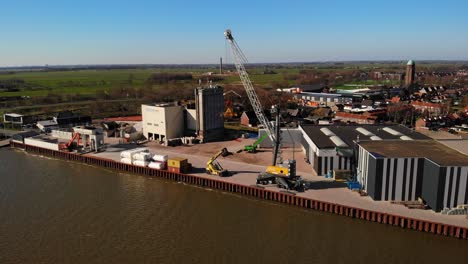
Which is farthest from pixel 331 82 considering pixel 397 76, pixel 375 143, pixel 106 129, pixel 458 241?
pixel 458 241

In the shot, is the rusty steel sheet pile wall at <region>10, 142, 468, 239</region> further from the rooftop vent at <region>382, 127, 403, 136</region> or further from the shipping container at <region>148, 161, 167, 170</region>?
the rooftop vent at <region>382, 127, 403, 136</region>

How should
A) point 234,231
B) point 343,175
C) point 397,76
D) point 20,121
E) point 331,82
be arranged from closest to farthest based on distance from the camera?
point 234,231 → point 343,175 → point 20,121 → point 331,82 → point 397,76

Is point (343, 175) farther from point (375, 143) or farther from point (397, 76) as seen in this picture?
point (397, 76)

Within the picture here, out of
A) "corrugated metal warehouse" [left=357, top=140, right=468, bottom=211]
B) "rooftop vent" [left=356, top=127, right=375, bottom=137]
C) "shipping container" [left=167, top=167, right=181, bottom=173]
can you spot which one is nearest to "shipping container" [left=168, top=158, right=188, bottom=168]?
"shipping container" [left=167, top=167, right=181, bottom=173]

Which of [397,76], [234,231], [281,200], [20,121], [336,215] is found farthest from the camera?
[397,76]

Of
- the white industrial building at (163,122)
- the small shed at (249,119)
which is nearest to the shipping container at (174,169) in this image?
the white industrial building at (163,122)

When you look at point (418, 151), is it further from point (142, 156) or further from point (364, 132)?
point (142, 156)
